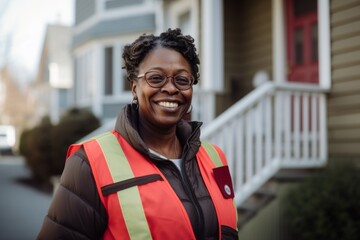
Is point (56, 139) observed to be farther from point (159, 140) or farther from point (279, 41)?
point (159, 140)

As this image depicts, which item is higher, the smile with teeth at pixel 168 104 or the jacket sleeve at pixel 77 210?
the smile with teeth at pixel 168 104

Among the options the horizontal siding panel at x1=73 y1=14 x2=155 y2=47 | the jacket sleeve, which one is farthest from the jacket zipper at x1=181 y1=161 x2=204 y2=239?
the horizontal siding panel at x1=73 y1=14 x2=155 y2=47

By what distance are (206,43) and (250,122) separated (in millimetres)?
2362

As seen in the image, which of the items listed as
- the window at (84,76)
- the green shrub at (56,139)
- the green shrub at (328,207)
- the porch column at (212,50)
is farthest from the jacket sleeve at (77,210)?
the window at (84,76)

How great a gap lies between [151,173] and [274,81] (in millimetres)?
5745

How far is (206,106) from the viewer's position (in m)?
7.04

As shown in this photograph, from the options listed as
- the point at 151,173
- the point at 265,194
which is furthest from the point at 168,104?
the point at 265,194

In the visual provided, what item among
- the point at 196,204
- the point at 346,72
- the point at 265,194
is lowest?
the point at 265,194

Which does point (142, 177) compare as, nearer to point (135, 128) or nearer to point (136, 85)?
point (135, 128)

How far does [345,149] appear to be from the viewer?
5.48 metres

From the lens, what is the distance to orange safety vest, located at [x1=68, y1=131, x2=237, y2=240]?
5.37ft

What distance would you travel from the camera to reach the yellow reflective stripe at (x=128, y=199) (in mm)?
1629

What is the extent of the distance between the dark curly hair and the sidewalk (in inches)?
216

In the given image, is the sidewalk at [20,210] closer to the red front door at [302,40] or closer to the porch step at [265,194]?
the porch step at [265,194]
